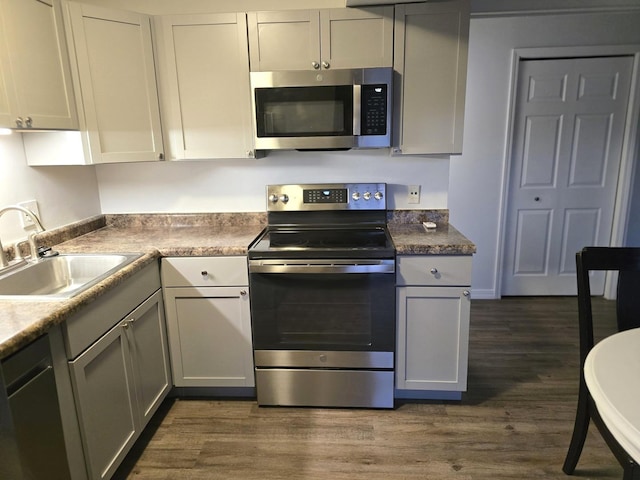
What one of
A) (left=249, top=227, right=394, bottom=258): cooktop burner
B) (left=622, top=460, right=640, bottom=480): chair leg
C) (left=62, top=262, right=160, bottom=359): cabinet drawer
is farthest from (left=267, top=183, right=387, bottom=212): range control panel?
(left=622, top=460, right=640, bottom=480): chair leg

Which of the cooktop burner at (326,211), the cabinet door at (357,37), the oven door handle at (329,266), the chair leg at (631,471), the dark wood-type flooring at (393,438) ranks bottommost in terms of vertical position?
the dark wood-type flooring at (393,438)

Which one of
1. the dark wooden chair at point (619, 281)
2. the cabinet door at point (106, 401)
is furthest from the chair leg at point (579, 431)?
the cabinet door at point (106, 401)

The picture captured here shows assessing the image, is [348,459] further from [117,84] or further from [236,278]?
[117,84]

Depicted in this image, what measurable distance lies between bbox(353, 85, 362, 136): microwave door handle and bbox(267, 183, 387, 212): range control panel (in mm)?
414

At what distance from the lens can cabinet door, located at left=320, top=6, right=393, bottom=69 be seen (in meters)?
2.19

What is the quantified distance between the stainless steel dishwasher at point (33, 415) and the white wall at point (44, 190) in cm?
95

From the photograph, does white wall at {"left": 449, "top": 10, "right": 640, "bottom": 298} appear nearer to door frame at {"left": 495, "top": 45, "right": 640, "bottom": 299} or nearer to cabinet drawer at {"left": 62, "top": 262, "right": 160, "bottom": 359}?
door frame at {"left": 495, "top": 45, "right": 640, "bottom": 299}

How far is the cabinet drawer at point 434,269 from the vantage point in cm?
212

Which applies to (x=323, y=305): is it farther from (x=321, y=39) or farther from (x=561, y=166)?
(x=561, y=166)

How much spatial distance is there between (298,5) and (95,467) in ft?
8.14

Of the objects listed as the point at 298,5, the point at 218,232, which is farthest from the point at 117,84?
the point at 298,5

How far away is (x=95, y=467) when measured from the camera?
161 cm

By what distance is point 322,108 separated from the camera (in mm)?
2246

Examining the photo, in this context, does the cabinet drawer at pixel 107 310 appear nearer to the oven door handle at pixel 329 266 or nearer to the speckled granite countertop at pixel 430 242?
the oven door handle at pixel 329 266
